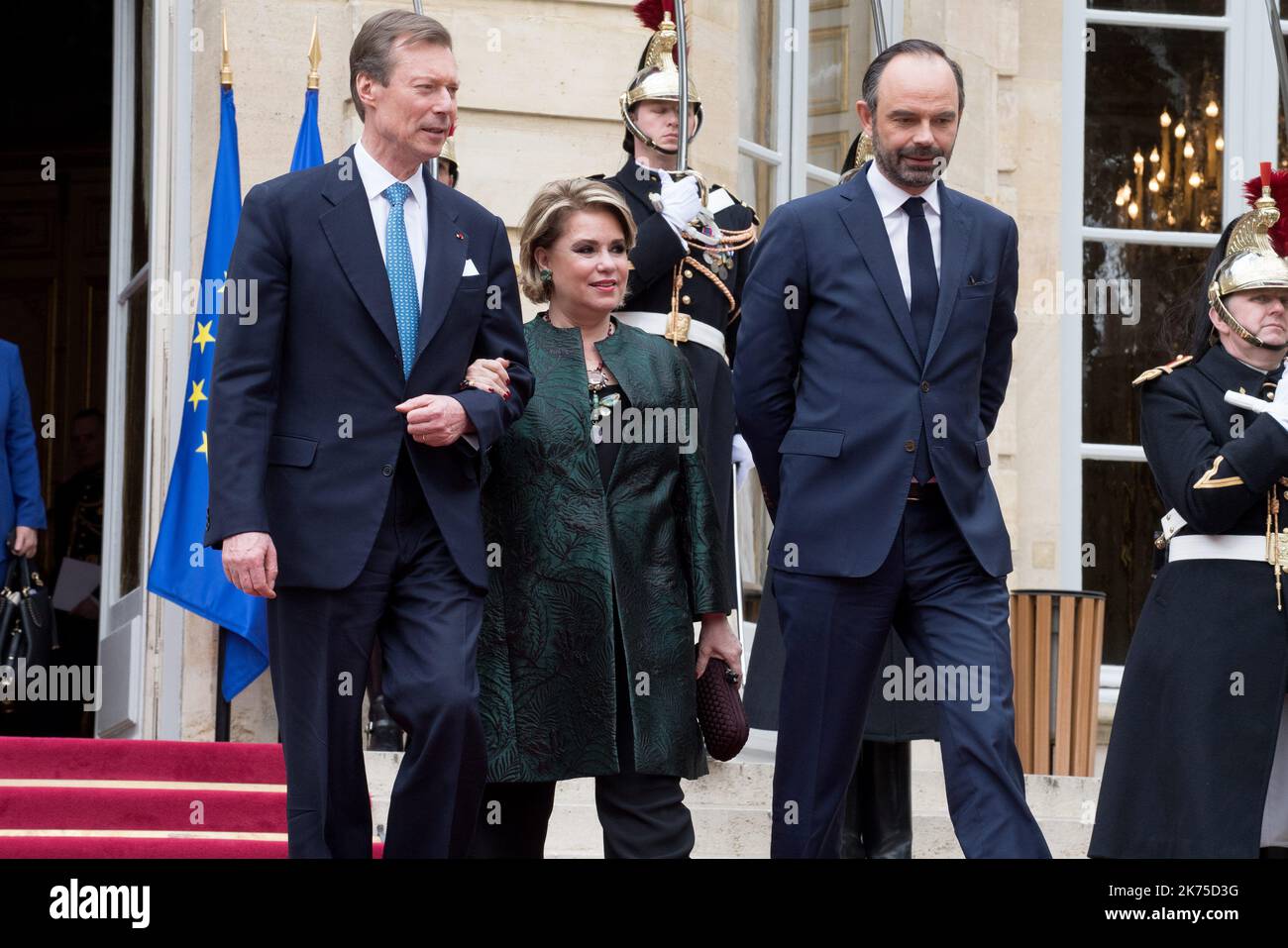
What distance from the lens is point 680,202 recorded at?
6.22 metres

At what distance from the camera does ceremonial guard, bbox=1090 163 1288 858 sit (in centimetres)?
553

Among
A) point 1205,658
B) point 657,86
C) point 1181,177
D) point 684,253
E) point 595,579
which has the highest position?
point 1181,177

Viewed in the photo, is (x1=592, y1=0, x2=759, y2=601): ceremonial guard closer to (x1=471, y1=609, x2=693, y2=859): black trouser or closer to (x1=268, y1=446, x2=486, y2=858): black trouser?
(x1=471, y1=609, x2=693, y2=859): black trouser

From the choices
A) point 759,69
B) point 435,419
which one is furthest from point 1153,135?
point 435,419

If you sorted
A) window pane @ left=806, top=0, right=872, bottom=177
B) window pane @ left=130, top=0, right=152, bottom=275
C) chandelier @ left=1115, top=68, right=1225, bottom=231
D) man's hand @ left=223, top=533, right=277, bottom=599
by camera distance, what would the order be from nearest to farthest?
man's hand @ left=223, top=533, right=277, bottom=599
window pane @ left=130, top=0, right=152, bottom=275
window pane @ left=806, top=0, right=872, bottom=177
chandelier @ left=1115, top=68, right=1225, bottom=231

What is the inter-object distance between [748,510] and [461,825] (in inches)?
155

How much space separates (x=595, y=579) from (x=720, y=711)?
44cm

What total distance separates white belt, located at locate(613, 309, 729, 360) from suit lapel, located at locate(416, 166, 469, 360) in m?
1.53

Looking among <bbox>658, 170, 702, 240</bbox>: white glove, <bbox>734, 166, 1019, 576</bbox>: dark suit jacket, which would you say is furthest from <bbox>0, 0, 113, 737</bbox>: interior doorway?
<bbox>734, 166, 1019, 576</bbox>: dark suit jacket

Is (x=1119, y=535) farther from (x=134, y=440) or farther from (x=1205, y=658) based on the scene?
(x=1205, y=658)

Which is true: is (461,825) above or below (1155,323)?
below
